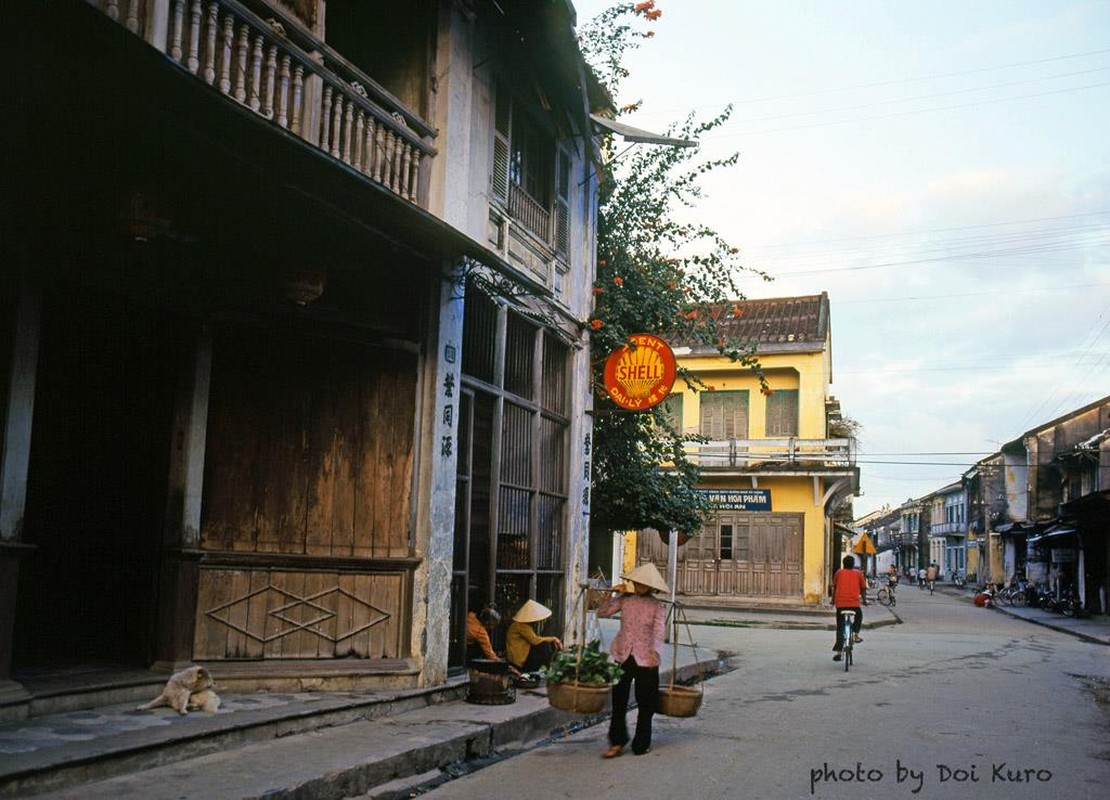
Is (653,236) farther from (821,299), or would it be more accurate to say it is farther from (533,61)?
(821,299)

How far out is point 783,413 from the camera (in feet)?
117

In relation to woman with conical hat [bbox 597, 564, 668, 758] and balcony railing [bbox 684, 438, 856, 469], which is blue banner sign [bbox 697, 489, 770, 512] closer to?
balcony railing [bbox 684, 438, 856, 469]

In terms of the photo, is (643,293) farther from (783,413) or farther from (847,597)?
(783,413)

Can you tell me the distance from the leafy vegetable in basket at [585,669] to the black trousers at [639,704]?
182 mm

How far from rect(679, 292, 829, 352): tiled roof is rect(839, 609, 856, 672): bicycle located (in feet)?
63.1

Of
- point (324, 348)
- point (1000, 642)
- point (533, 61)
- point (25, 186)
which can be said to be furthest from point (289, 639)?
point (1000, 642)

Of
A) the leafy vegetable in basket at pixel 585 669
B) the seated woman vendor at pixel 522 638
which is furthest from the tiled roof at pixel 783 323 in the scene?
the leafy vegetable in basket at pixel 585 669

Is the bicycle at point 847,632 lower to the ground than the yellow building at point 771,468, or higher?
lower

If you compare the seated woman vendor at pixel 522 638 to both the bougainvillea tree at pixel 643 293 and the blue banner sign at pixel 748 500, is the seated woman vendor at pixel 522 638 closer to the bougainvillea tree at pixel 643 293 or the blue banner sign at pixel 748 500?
the bougainvillea tree at pixel 643 293

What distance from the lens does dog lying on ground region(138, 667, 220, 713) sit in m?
7.73

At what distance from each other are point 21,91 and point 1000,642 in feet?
73.5

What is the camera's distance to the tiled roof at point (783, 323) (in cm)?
3534

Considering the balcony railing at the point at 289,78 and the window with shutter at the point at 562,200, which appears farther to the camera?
the window with shutter at the point at 562,200

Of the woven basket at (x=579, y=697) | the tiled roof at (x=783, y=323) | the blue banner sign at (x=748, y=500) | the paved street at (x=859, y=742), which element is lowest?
the paved street at (x=859, y=742)
